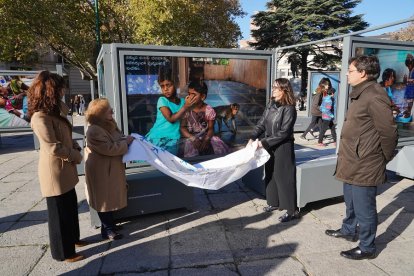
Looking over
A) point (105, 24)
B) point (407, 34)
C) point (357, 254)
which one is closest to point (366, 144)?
point (357, 254)

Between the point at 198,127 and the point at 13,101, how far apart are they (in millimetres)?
7532

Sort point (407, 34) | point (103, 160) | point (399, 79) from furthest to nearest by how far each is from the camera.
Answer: point (407, 34) → point (399, 79) → point (103, 160)

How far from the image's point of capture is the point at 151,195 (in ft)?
12.8

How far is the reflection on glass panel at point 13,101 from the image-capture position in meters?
9.08

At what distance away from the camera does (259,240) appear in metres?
3.38

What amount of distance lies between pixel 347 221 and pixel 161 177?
7.44ft

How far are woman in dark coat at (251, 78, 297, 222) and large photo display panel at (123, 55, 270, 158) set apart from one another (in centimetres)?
67

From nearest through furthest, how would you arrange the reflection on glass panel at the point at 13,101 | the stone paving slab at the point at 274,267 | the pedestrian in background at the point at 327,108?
the stone paving slab at the point at 274,267, the pedestrian in background at the point at 327,108, the reflection on glass panel at the point at 13,101

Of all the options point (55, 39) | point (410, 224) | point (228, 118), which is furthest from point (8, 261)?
point (55, 39)

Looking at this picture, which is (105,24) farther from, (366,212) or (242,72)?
(366,212)

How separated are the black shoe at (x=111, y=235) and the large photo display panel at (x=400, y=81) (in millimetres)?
4644

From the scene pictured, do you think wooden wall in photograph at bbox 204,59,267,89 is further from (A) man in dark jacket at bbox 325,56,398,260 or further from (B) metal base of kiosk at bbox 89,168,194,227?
(A) man in dark jacket at bbox 325,56,398,260

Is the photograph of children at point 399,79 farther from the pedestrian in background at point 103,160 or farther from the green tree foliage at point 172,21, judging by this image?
the green tree foliage at point 172,21

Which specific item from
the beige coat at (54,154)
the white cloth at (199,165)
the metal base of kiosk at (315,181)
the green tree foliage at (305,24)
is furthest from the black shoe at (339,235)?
the green tree foliage at (305,24)
